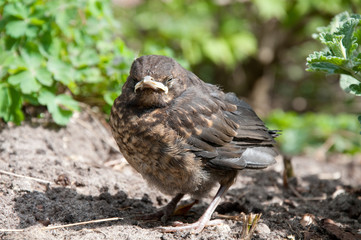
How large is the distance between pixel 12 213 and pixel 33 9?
188 centimetres

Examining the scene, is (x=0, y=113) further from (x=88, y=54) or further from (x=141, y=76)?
(x=141, y=76)

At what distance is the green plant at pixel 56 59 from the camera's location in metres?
3.93

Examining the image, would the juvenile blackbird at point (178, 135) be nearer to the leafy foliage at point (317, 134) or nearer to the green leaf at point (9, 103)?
the green leaf at point (9, 103)

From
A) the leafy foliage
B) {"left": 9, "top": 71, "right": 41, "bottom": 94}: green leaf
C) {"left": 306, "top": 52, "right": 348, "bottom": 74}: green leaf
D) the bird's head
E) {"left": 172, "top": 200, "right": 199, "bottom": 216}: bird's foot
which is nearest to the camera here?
{"left": 306, "top": 52, "right": 348, "bottom": 74}: green leaf

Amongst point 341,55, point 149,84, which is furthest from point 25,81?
point 341,55

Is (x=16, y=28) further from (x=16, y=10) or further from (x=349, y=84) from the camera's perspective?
(x=349, y=84)

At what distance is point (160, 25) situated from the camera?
7.15 m

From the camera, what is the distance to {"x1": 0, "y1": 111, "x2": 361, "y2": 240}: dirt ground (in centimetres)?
301

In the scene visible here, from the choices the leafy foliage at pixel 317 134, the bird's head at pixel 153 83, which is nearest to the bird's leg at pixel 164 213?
the bird's head at pixel 153 83

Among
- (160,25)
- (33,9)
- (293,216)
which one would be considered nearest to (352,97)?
(160,25)

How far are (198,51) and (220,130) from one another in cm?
407

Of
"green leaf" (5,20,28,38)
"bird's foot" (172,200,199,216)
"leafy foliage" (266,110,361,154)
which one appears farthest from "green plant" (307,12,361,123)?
"leafy foliage" (266,110,361,154)

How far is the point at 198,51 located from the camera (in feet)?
23.7

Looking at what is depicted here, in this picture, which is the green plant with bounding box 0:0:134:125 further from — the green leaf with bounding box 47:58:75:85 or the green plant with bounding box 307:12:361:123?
the green plant with bounding box 307:12:361:123
